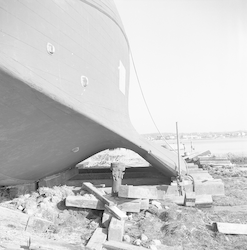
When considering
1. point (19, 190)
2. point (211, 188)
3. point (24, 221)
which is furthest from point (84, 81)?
point (211, 188)

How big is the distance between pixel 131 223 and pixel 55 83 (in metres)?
2.83

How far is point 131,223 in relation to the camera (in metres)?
5.04

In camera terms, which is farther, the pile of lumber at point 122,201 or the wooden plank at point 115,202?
the wooden plank at point 115,202

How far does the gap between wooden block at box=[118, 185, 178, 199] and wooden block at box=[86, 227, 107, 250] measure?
0.99 metres

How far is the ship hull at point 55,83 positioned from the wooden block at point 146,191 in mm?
1057

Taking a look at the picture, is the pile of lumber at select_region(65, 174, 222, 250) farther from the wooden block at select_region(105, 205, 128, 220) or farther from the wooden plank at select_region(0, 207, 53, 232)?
the wooden plank at select_region(0, 207, 53, 232)

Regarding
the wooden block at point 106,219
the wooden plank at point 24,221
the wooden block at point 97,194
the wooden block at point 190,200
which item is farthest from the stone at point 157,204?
the wooden plank at point 24,221

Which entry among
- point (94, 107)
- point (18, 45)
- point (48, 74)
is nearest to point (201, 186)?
point (94, 107)

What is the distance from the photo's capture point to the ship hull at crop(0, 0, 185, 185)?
337cm

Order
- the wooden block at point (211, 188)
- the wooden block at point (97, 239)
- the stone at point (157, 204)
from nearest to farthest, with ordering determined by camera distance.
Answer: the wooden block at point (97, 239) → the stone at point (157, 204) → the wooden block at point (211, 188)

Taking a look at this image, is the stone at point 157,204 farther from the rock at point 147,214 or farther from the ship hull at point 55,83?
the ship hull at point 55,83

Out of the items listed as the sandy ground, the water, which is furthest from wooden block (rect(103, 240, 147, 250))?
the water

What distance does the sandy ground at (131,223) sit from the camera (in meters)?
4.03

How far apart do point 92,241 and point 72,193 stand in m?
2.32
